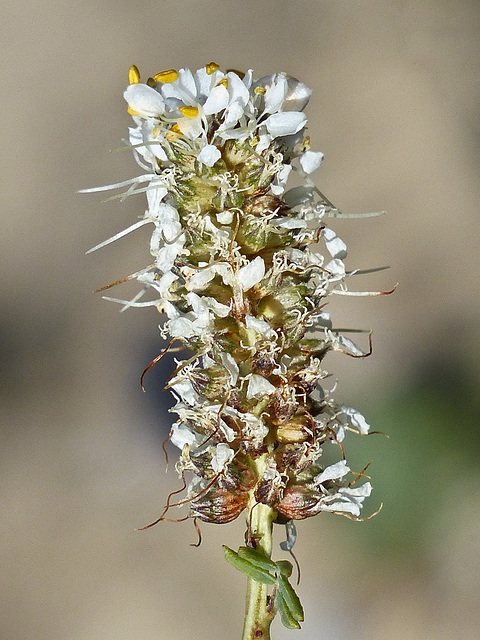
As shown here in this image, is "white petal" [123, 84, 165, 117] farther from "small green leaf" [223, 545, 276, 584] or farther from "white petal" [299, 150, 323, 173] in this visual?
"small green leaf" [223, 545, 276, 584]

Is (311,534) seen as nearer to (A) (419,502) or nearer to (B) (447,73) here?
(A) (419,502)

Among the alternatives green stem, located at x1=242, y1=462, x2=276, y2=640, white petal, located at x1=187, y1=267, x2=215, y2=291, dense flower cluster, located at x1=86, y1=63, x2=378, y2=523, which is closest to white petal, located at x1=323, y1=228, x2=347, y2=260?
dense flower cluster, located at x1=86, y1=63, x2=378, y2=523

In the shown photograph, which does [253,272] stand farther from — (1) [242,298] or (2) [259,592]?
(2) [259,592]

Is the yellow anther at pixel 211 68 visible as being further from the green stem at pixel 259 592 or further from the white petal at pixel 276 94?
the green stem at pixel 259 592

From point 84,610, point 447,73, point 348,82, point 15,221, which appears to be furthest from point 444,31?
point 84,610

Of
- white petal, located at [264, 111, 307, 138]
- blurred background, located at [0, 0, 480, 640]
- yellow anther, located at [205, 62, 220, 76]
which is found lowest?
blurred background, located at [0, 0, 480, 640]

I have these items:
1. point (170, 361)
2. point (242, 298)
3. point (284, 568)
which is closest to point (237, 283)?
point (242, 298)

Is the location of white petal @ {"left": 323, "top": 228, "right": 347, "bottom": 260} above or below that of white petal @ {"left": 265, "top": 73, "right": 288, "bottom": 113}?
below
